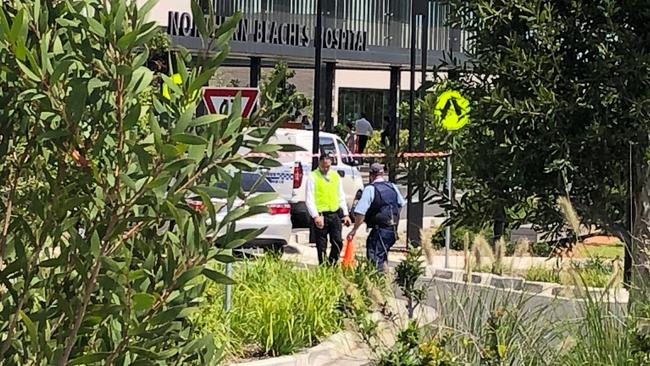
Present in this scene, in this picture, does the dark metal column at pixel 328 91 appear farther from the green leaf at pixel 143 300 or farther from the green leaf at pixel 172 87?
the green leaf at pixel 143 300

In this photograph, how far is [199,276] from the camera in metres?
2.55

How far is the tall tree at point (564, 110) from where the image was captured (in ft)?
19.3

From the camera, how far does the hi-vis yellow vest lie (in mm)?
15672

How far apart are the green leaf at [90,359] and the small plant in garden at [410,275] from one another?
383 cm

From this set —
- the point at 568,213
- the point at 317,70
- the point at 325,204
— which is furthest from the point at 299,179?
the point at 568,213

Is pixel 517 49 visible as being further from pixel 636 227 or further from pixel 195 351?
pixel 195 351

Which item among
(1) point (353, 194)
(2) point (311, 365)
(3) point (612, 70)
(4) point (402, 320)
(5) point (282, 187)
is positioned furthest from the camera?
(1) point (353, 194)

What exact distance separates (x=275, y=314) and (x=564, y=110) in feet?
14.8

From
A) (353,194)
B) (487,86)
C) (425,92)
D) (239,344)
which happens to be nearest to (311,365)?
(239,344)

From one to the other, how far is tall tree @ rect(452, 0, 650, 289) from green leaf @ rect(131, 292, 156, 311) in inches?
147

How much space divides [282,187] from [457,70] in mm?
14041

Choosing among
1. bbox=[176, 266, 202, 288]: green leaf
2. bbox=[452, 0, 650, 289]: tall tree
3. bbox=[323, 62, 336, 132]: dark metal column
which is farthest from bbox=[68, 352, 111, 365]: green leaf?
bbox=[323, 62, 336, 132]: dark metal column

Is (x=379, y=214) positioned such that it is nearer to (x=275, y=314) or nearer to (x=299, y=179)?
(x=275, y=314)

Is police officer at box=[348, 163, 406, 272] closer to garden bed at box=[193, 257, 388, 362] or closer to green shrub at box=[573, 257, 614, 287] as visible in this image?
garden bed at box=[193, 257, 388, 362]
